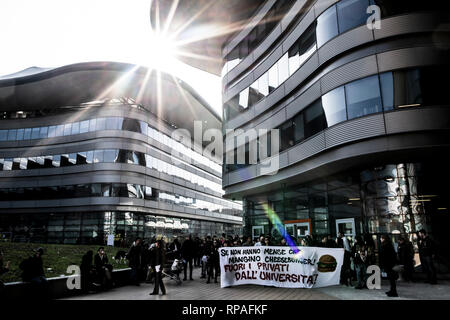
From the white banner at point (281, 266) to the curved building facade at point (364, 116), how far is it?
4802mm

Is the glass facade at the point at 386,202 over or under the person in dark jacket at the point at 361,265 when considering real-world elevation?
over

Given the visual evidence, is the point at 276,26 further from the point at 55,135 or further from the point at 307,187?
the point at 55,135

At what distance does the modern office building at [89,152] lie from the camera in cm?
4219

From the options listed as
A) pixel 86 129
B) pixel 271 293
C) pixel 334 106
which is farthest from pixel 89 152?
pixel 271 293

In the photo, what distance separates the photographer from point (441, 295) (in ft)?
33.8

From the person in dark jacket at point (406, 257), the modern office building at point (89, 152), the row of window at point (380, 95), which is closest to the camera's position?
the person in dark jacket at point (406, 257)

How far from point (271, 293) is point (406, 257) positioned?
6.34 m

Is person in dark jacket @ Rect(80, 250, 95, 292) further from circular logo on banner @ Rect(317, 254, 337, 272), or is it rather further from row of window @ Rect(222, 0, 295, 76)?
row of window @ Rect(222, 0, 295, 76)

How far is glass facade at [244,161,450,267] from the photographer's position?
1390 cm

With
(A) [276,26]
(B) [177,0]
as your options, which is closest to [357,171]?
(A) [276,26]

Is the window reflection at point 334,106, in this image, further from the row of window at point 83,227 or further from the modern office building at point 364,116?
the row of window at point 83,227

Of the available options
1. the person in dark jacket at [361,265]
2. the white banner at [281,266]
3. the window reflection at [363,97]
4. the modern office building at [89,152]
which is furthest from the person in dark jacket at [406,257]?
the modern office building at [89,152]

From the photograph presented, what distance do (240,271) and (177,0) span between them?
78.3 ft
